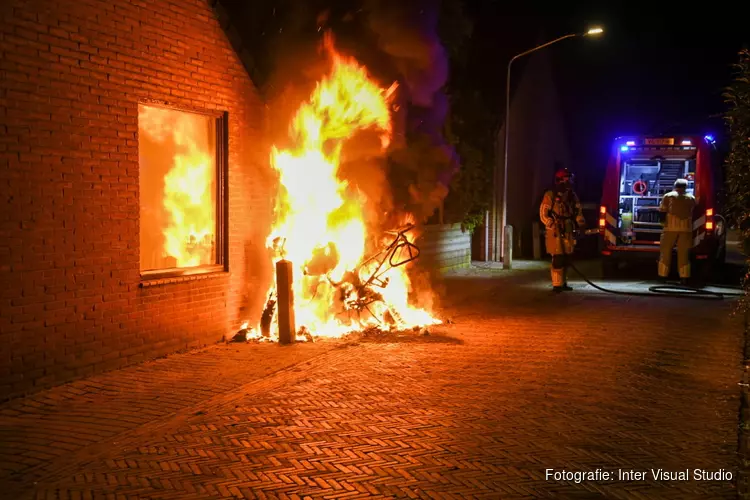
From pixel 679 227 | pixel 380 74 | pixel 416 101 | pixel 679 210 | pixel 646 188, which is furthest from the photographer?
pixel 646 188

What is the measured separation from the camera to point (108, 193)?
7.35m

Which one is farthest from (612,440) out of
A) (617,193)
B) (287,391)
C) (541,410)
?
(617,193)

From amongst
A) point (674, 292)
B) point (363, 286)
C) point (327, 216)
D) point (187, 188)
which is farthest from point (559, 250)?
point (187, 188)

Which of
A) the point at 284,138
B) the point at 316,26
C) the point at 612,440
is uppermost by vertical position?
the point at 316,26

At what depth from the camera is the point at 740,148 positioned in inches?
241

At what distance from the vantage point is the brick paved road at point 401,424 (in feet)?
15.1

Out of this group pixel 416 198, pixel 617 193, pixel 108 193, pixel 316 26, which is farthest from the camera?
pixel 617 193

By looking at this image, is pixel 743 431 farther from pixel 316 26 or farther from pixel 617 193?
pixel 617 193

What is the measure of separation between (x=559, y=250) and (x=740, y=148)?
292 inches

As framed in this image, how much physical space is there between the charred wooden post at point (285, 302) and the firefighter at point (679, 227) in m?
8.43

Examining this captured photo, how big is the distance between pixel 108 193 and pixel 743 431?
618 centimetres

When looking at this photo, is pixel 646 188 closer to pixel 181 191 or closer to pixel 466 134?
pixel 466 134

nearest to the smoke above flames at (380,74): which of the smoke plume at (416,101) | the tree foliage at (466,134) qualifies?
the smoke plume at (416,101)

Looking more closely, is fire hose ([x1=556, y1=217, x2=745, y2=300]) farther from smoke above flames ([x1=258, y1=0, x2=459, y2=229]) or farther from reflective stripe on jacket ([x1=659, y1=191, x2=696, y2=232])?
smoke above flames ([x1=258, y1=0, x2=459, y2=229])
